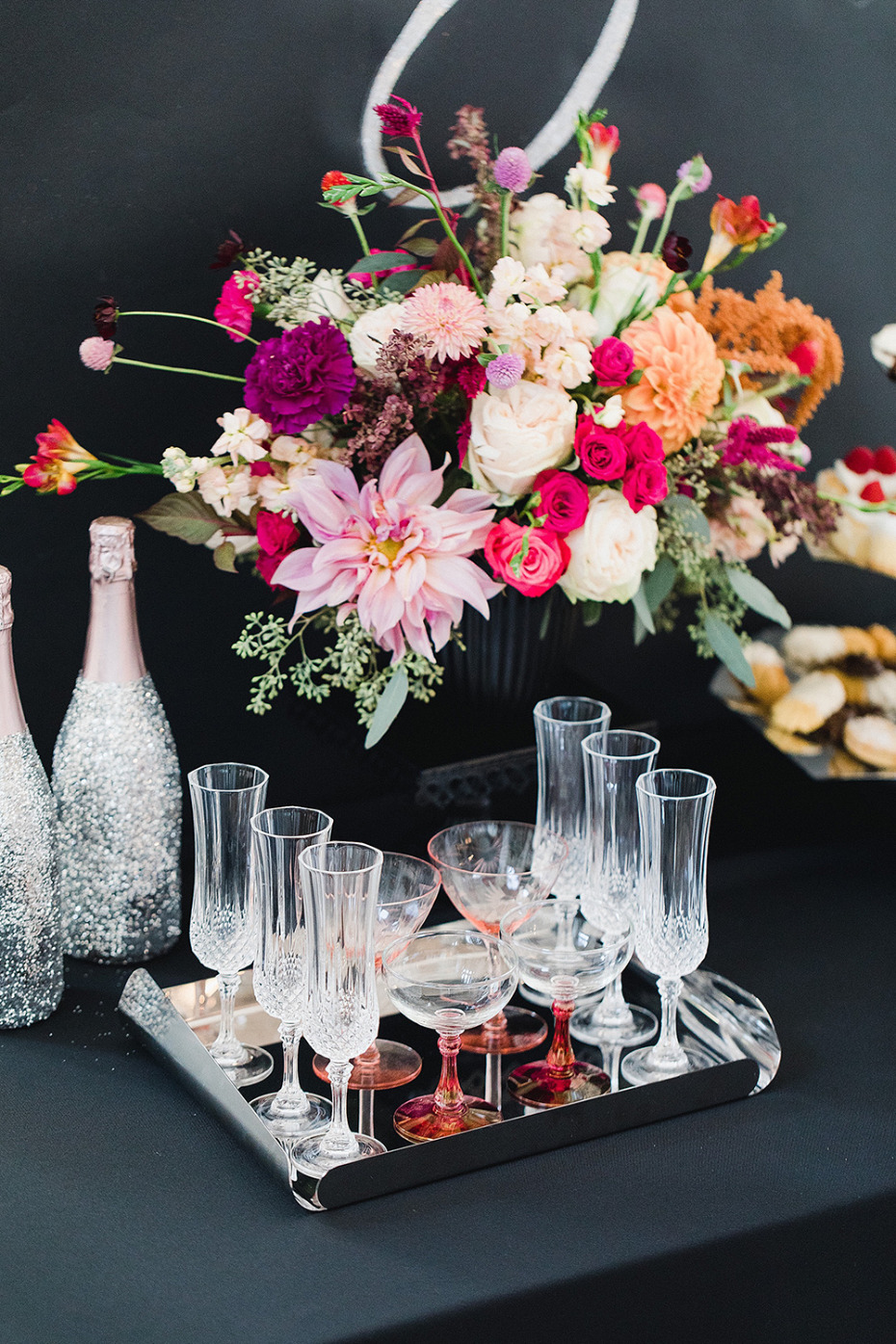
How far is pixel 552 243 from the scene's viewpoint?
1.24 m

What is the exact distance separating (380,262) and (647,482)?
32cm

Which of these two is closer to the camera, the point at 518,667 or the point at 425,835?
the point at 518,667

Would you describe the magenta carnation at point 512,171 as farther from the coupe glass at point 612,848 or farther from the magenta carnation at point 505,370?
the coupe glass at point 612,848

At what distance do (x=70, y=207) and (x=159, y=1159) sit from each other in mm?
902

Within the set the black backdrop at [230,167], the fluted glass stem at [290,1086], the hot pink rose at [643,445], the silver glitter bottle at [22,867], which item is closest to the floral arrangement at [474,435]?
the hot pink rose at [643,445]

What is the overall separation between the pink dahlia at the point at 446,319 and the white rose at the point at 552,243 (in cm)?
16

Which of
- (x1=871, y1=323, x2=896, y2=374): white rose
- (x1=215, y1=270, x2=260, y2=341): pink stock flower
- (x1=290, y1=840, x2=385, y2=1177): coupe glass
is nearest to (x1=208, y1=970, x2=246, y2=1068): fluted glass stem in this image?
(x1=290, y1=840, x2=385, y2=1177): coupe glass

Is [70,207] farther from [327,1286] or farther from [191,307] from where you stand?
[327,1286]

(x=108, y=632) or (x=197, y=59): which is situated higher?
(x=197, y=59)

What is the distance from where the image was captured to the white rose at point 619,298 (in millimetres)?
1204

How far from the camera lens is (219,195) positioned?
1.37 meters

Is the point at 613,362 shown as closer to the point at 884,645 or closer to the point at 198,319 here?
the point at 198,319

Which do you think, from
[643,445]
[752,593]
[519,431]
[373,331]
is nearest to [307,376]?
[373,331]

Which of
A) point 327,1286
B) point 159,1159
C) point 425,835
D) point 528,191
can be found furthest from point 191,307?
point 327,1286
